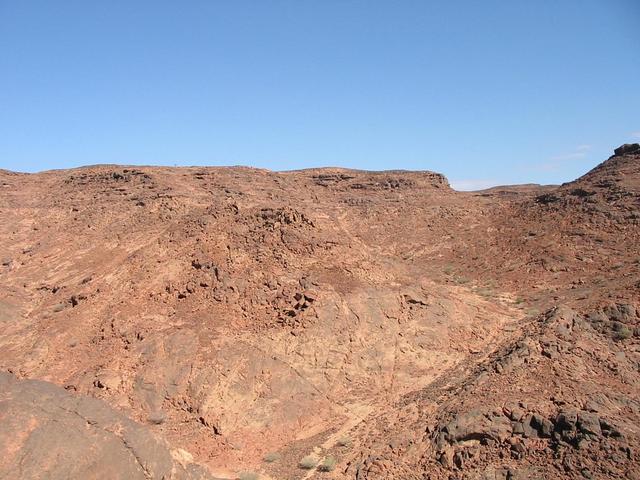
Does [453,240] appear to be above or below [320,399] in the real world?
above

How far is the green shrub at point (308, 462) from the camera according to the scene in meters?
9.73

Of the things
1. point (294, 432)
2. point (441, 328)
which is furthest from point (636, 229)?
point (294, 432)

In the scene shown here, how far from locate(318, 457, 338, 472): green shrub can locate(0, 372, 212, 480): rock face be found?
309 centimetres

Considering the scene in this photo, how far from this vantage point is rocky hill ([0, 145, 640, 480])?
26.8ft

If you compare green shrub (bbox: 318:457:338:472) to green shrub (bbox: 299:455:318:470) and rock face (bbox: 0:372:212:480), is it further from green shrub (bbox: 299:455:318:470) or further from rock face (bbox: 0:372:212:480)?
rock face (bbox: 0:372:212:480)

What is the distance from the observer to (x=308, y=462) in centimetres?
983

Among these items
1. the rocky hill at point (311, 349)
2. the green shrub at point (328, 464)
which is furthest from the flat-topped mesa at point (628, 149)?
the green shrub at point (328, 464)

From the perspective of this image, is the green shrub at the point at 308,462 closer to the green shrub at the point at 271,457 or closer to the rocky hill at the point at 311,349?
the rocky hill at the point at 311,349

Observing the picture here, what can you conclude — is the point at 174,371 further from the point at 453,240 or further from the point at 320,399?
the point at 453,240

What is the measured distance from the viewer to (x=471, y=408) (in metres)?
9.38

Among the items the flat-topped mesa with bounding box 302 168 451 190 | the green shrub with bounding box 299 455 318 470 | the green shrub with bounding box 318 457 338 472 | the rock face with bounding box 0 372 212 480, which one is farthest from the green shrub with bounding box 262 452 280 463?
the flat-topped mesa with bounding box 302 168 451 190

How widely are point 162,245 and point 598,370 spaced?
11.9 metres

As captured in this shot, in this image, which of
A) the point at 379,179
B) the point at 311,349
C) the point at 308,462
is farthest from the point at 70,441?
the point at 379,179

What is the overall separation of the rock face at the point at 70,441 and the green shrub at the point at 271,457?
329cm
